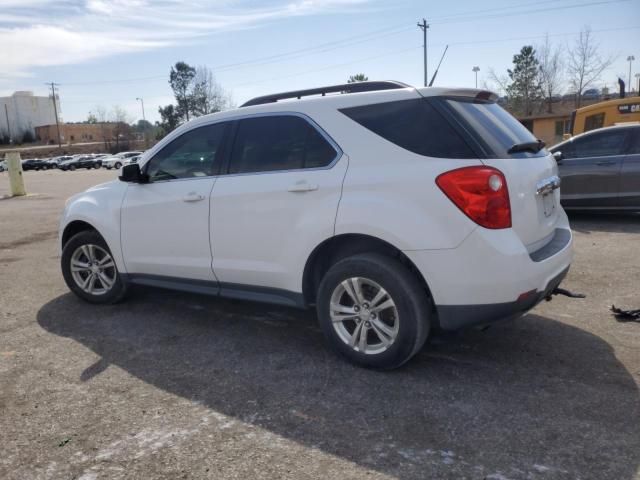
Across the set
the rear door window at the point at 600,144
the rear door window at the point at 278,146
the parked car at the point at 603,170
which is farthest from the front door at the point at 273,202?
the rear door window at the point at 600,144

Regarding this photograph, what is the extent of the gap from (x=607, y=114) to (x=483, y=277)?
16568mm

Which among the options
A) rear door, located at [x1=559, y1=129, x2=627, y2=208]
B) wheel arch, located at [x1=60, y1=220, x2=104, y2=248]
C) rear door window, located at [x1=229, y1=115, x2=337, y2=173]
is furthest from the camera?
rear door, located at [x1=559, y1=129, x2=627, y2=208]

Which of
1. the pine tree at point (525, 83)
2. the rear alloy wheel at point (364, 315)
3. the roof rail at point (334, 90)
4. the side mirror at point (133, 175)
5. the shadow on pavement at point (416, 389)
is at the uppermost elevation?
the pine tree at point (525, 83)

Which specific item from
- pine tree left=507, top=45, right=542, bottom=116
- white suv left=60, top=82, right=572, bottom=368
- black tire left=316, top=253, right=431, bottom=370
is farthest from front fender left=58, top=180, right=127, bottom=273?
pine tree left=507, top=45, right=542, bottom=116

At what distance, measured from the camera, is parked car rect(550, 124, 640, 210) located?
8.97 m

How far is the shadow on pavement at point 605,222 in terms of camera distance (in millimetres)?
8625

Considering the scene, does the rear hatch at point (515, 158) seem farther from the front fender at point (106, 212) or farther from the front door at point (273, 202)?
the front fender at point (106, 212)

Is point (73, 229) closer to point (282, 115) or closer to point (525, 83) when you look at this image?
point (282, 115)

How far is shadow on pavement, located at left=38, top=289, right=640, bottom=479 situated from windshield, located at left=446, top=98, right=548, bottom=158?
144 cm

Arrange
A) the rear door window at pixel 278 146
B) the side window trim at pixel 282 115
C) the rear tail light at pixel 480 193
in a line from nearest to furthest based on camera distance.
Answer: the rear tail light at pixel 480 193, the side window trim at pixel 282 115, the rear door window at pixel 278 146

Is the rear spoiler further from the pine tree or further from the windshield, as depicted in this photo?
the pine tree

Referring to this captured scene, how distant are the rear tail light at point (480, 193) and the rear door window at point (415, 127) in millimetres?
144

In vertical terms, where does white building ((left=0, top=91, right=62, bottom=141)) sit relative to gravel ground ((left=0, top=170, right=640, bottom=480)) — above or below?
above

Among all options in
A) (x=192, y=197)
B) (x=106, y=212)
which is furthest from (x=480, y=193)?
(x=106, y=212)
